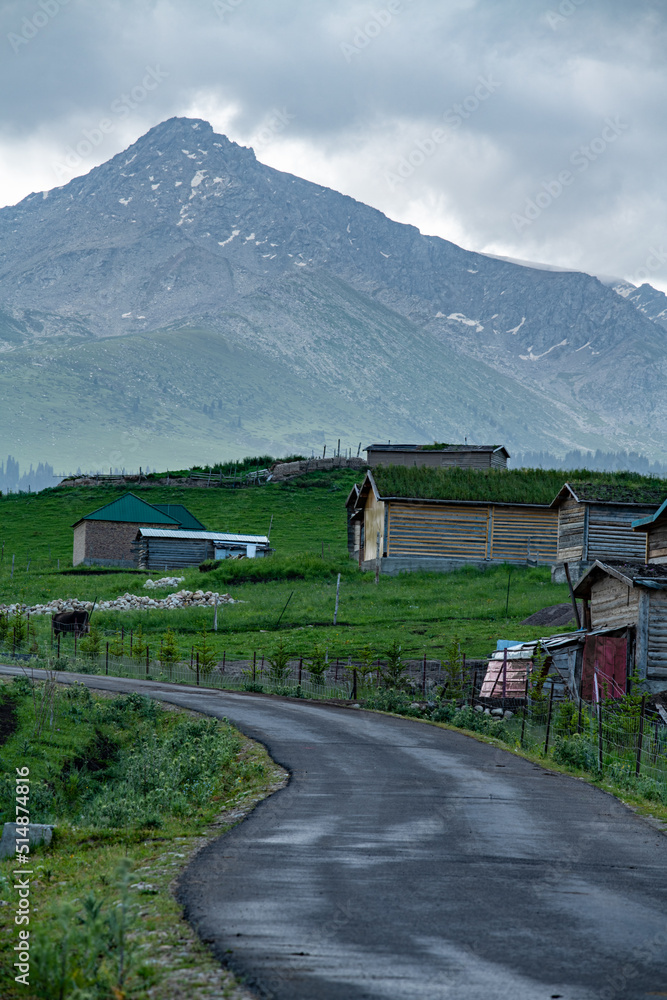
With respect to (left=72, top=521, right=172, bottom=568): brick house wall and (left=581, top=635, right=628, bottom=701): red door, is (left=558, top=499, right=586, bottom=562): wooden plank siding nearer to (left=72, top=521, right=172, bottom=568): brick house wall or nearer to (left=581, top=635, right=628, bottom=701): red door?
(left=581, top=635, right=628, bottom=701): red door

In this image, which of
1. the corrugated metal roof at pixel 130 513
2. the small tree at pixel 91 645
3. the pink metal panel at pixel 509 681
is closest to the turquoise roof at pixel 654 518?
the pink metal panel at pixel 509 681

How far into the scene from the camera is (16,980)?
5.71 m

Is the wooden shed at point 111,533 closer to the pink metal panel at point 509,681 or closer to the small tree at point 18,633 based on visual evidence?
the small tree at point 18,633

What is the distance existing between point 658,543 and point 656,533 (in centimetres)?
39

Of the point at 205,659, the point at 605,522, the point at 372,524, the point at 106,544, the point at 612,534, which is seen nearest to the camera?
the point at 205,659

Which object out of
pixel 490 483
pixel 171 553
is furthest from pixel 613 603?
pixel 171 553

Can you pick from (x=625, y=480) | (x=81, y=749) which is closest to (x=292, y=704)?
(x=81, y=749)

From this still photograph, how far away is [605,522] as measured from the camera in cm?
5000

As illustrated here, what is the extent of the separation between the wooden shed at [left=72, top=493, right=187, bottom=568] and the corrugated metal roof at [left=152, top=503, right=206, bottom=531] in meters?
1.90

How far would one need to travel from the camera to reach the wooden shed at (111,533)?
71.1 meters

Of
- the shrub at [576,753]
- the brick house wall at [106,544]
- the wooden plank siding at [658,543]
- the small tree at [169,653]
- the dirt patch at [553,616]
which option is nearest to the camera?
the shrub at [576,753]

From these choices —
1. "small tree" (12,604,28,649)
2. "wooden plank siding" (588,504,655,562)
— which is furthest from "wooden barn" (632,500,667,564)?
"small tree" (12,604,28,649)

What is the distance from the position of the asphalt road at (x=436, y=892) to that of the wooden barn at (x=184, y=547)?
54641 millimetres

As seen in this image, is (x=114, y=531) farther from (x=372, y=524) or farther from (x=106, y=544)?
(x=372, y=524)
